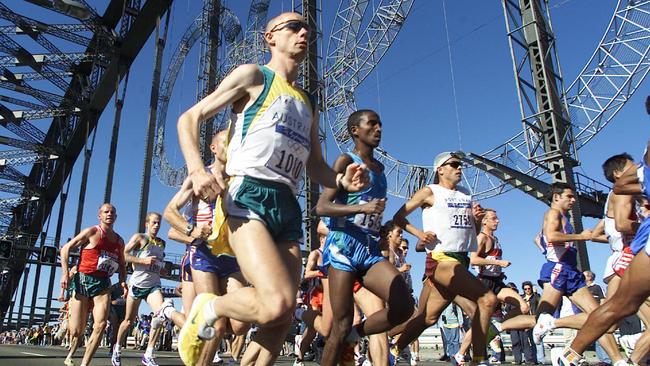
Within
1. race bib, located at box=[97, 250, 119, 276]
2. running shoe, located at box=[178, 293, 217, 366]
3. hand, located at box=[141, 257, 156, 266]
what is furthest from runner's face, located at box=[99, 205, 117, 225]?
running shoe, located at box=[178, 293, 217, 366]

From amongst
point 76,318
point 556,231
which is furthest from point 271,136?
point 76,318

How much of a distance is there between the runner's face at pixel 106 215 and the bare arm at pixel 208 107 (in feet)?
15.0

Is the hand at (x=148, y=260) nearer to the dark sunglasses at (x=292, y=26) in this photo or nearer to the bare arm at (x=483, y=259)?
the bare arm at (x=483, y=259)

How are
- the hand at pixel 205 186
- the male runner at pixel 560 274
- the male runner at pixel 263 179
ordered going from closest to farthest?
the hand at pixel 205 186
the male runner at pixel 263 179
the male runner at pixel 560 274

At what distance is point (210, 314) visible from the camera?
2.86 metres

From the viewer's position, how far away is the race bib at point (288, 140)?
296cm

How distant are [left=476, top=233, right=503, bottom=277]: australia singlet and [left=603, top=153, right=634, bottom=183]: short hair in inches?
100

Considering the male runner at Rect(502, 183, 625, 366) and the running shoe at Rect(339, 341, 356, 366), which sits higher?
the male runner at Rect(502, 183, 625, 366)

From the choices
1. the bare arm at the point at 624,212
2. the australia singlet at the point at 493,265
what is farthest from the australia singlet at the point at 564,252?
the bare arm at the point at 624,212

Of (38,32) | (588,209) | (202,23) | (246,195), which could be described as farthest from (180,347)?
(38,32)

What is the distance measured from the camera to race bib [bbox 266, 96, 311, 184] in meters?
2.96

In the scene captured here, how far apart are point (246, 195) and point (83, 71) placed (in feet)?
132

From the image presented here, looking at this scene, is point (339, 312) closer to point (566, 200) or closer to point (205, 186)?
point (205, 186)

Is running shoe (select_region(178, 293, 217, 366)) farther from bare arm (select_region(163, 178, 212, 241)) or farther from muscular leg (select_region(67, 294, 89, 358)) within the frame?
muscular leg (select_region(67, 294, 89, 358))
